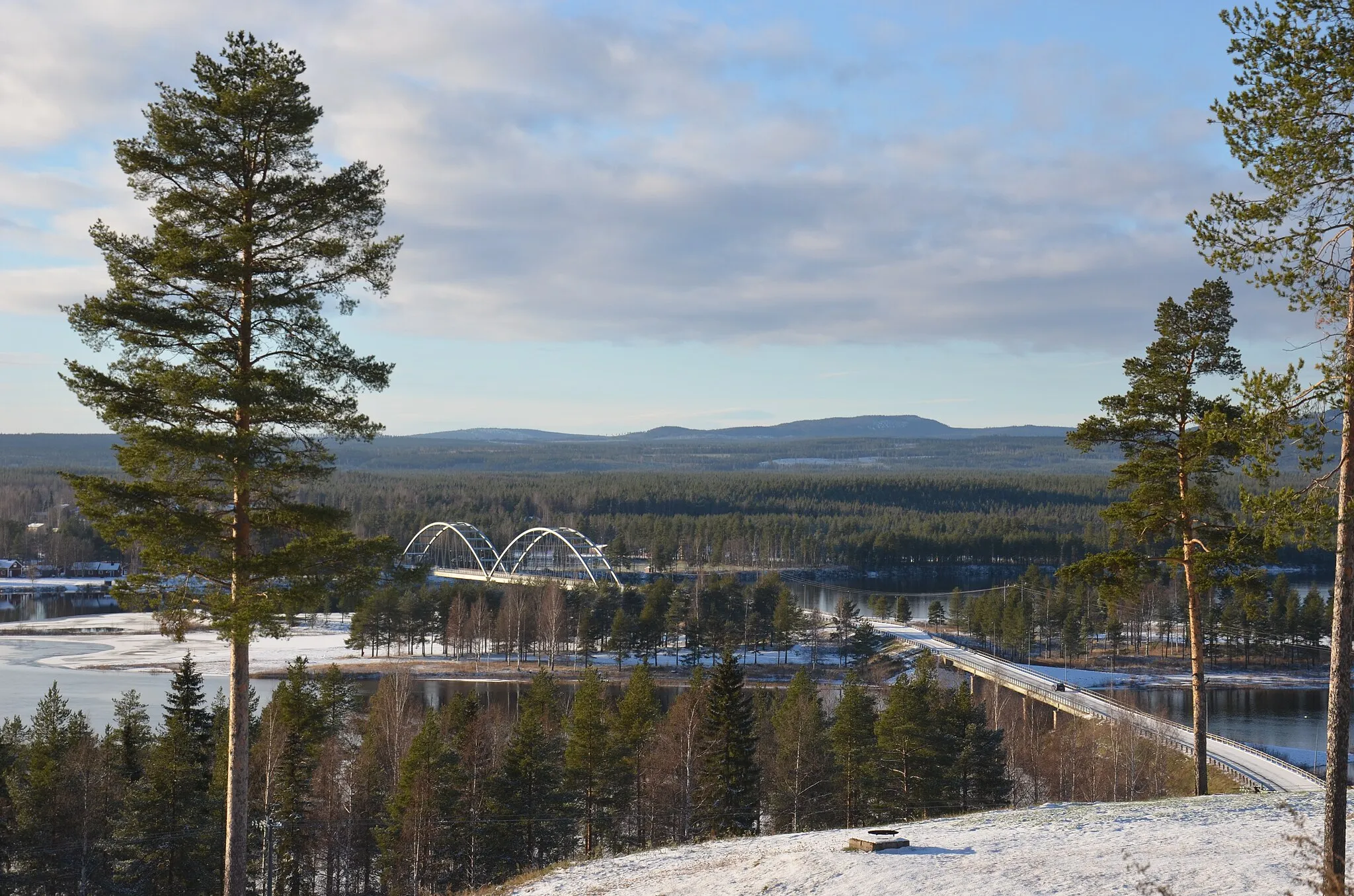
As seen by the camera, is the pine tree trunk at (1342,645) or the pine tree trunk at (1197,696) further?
the pine tree trunk at (1197,696)

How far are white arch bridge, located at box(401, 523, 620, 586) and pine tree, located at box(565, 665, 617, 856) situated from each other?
3160 inches

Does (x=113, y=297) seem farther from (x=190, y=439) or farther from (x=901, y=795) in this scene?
(x=901, y=795)

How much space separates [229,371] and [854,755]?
2327 cm

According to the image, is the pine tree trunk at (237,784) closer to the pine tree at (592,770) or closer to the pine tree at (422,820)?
the pine tree at (422,820)

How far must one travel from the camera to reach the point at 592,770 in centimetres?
2902

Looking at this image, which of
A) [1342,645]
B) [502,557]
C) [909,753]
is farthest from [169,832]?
[502,557]

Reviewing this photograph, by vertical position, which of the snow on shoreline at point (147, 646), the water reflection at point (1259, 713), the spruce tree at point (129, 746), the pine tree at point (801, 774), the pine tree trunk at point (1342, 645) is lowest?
the snow on shoreline at point (147, 646)

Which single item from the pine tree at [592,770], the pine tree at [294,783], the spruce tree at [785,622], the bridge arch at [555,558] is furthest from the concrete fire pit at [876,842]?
the bridge arch at [555,558]

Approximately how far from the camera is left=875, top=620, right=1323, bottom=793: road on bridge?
36.2m

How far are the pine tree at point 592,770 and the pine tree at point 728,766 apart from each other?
8.66 ft

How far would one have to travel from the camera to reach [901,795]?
2977 centimetres

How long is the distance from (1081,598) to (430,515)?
103 metres

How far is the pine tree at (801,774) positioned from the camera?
30500 millimetres

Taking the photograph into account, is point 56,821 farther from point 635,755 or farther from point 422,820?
point 635,755
